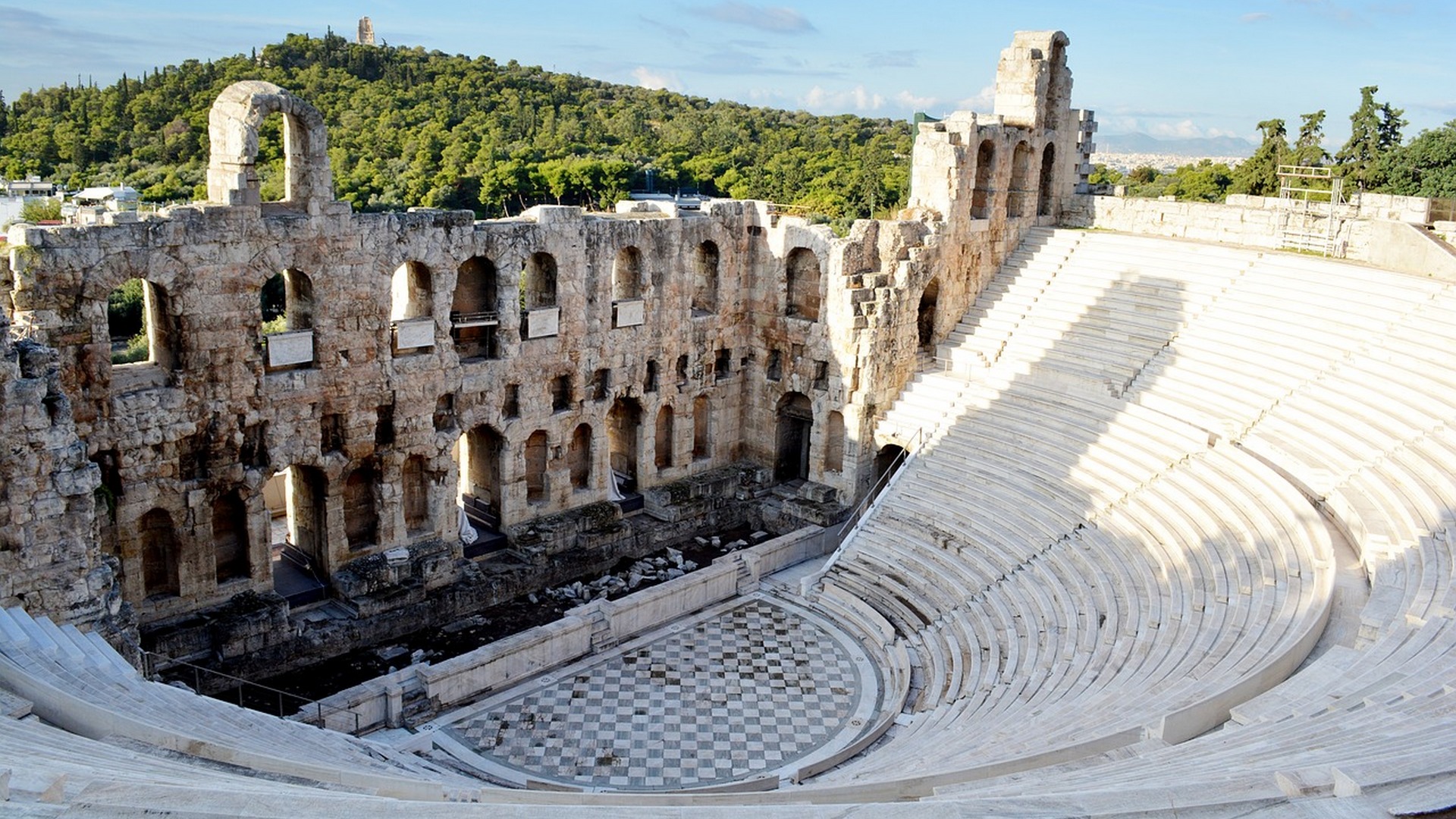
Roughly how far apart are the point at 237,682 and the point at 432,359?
6629 millimetres

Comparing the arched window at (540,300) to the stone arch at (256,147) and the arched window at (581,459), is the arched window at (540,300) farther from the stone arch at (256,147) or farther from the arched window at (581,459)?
the stone arch at (256,147)

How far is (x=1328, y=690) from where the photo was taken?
11.9 m

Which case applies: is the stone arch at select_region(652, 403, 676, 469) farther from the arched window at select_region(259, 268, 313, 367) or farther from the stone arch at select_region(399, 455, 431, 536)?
the arched window at select_region(259, 268, 313, 367)

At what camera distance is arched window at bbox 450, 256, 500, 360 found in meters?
23.6

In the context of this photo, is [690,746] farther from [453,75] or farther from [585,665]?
[453,75]

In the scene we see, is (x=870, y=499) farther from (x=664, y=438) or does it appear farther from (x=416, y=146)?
(x=416, y=146)

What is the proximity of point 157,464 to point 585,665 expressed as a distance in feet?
25.4

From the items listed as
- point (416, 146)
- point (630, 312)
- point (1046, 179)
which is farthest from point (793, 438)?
point (416, 146)

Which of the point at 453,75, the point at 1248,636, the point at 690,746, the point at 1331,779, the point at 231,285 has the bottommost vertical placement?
the point at 690,746

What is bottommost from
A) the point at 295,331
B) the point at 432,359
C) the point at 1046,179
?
the point at 432,359

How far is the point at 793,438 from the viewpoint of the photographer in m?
29.1

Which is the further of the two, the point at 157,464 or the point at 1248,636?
the point at 157,464

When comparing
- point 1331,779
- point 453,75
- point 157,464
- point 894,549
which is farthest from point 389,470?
point 453,75

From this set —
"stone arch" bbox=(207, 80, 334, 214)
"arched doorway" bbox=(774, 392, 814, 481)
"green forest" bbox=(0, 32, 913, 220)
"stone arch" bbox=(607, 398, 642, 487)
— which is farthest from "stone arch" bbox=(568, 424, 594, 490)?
"green forest" bbox=(0, 32, 913, 220)
